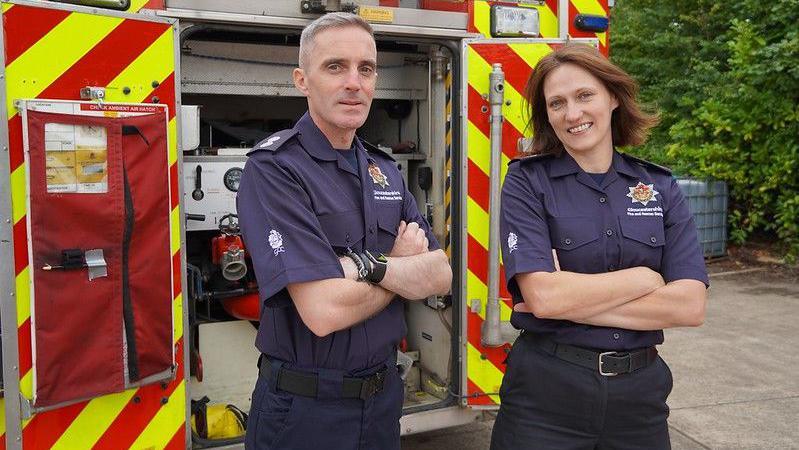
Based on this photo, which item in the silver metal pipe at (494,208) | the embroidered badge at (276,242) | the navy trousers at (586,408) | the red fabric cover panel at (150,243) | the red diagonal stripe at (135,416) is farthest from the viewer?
the silver metal pipe at (494,208)

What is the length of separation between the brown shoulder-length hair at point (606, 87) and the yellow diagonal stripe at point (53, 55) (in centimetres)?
150

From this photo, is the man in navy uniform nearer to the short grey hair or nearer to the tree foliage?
the short grey hair

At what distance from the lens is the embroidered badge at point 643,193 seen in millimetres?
2471

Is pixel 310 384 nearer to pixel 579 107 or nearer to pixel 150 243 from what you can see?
pixel 150 243

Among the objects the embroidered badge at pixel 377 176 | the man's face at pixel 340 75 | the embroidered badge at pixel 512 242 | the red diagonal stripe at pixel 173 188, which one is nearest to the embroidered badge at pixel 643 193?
the embroidered badge at pixel 512 242

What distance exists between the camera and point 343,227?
229 centimetres

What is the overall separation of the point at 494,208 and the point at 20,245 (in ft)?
6.44

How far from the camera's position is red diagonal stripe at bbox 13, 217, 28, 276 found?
2.55 m

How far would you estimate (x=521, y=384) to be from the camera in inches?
96.7

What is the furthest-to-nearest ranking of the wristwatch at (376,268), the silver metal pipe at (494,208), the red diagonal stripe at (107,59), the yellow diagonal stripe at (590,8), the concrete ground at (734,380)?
the concrete ground at (734,380) < the yellow diagonal stripe at (590,8) < the silver metal pipe at (494,208) < the red diagonal stripe at (107,59) < the wristwatch at (376,268)

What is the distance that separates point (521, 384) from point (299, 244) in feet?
2.84

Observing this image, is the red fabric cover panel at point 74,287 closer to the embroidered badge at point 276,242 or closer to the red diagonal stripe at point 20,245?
the red diagonal stripe at point 20,245

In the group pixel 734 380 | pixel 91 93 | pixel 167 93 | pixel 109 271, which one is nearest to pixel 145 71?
pixel 167 93

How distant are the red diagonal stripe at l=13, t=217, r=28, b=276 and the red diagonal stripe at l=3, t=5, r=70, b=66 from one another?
0.52 meters
